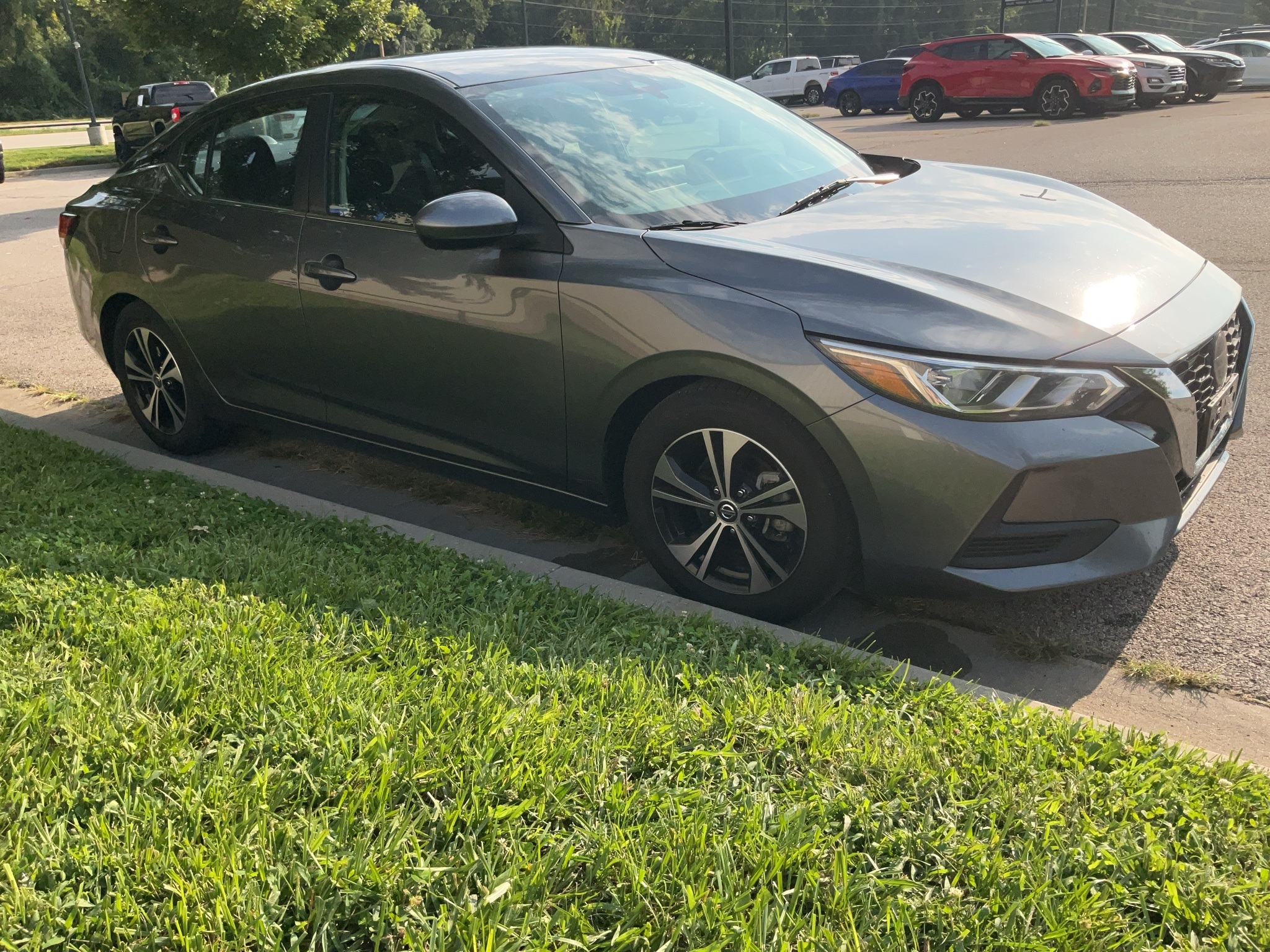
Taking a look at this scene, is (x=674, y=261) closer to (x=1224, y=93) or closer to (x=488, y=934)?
(x=488, y=934)

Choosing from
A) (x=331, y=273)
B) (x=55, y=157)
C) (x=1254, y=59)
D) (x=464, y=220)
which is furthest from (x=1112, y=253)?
(x=1254, y=59)

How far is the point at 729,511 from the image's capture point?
3.59m

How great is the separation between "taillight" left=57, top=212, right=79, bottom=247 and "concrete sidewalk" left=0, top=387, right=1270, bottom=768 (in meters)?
1.00

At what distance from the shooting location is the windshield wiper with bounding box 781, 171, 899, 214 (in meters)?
4.09

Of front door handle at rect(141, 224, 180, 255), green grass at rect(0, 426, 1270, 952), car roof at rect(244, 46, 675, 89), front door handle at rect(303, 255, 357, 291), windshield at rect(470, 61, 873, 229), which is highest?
car roof at rect(244, 46, 675, 89)

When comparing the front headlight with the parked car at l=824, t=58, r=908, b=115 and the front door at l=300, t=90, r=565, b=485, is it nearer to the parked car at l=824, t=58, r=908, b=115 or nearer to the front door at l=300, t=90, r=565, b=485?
the front door at l=300, t=90, r=565, b=485

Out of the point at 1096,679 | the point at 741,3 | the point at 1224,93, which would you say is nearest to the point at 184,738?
the point at 1096,679

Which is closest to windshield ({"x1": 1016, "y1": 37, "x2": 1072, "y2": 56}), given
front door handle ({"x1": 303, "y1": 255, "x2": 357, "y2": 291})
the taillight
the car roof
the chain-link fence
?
the car roof

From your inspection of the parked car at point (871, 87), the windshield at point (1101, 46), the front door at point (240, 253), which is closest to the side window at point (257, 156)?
the front door at point (240, 253)

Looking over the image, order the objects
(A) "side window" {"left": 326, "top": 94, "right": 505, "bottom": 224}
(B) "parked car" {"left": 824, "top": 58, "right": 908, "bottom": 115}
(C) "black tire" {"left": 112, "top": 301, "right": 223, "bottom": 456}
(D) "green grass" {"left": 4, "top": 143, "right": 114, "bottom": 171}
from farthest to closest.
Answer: (B) "parked car" {"left": 824, "top": 58, "right": 908, "bottom": 115}
(D) "green grass" {"left": 4, "top": 143, "right": 114, "bottom": 171}
(C) "black tire" {"left": 112, "top": 301, "right": 223, "bottom": 456}
(A) "side window" {"left": 326, "top": 94, "right": 505, "bottom": 224}

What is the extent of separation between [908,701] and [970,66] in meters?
24.1

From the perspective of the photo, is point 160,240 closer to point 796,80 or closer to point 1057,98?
point 1057,98

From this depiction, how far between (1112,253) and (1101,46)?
80.5 ft

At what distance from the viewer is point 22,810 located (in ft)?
7.32
